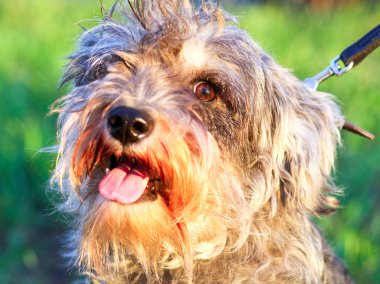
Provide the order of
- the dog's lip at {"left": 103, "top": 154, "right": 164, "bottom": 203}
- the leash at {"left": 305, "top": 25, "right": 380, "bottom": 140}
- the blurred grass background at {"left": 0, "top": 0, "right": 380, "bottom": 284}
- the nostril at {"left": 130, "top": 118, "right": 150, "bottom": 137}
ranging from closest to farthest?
1. the nostril at {"left": 130, "top": 118, "right": 150, "bottom": 137}
2. the dog's lip at {"left": 103, "top": 154, "right": 164, "bottom": 203}
3. the leash at {"left": 305, "top": 25, "right": 380, "bottom": 140}
4. the blurred grass background at {"left": 0, "top": 0, "right": 380, "bottom": 284}

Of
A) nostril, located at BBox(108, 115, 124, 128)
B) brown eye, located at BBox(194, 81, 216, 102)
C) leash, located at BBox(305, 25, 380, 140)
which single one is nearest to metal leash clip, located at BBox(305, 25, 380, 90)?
leash, located at BBox(305, 25, 380, 140)

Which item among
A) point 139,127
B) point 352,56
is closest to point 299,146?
point 352,56

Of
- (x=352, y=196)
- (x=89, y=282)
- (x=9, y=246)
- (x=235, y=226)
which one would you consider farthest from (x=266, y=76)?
(x=9, y=246)

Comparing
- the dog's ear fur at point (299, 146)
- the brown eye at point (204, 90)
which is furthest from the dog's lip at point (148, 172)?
the dog's ear fur at point (299, 146)

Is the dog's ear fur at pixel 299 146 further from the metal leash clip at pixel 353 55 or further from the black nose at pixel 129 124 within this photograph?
the black nose at pixel 129 124

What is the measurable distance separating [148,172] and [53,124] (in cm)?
374

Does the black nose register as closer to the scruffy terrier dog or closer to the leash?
the scruffy terrier dog

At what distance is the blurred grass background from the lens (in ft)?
17.3

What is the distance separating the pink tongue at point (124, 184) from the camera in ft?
9.89

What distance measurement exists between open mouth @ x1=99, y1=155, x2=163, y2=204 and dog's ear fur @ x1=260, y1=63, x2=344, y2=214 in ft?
2.42

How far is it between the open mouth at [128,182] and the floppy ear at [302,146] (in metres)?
Result: 0.74

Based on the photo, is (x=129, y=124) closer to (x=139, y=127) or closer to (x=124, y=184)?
(x=139, y=127)

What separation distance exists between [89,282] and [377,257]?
7.61ft

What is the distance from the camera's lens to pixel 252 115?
11.0 ft
